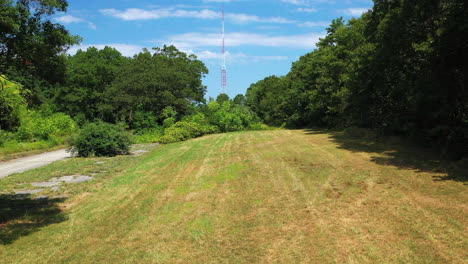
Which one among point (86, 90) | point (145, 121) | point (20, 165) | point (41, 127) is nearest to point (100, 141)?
point (20, 165)

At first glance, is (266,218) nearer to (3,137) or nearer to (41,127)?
(3,137)

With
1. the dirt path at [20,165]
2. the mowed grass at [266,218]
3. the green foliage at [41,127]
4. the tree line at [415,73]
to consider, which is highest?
the tree line at [415,73]

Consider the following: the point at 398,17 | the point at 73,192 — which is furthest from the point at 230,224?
the point at 398,17

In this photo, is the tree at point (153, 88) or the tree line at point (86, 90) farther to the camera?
the tree at point (153, 88)

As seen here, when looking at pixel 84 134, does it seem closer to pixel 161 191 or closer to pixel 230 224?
pixel 161 191

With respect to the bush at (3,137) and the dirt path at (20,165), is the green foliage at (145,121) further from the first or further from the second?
the dirt path at (20,165)

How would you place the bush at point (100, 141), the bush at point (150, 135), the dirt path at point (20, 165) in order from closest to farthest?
the dirt path at point (20, 165) < the bush at point (100, 141) < the bush at point (150, 135)

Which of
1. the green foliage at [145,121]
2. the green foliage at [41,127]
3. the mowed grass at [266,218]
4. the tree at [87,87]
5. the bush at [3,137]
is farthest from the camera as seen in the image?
the tree at [87,87]

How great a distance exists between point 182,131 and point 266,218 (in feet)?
86.5

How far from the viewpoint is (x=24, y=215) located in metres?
7.93

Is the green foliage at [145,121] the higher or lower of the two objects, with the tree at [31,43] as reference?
lower

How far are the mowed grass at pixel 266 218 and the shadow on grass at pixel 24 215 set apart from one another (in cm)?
5

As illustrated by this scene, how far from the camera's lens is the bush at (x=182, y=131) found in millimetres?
31422

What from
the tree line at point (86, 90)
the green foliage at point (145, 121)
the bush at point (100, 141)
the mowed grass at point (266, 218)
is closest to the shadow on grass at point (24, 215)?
the mowed grass at point (266, 218)
